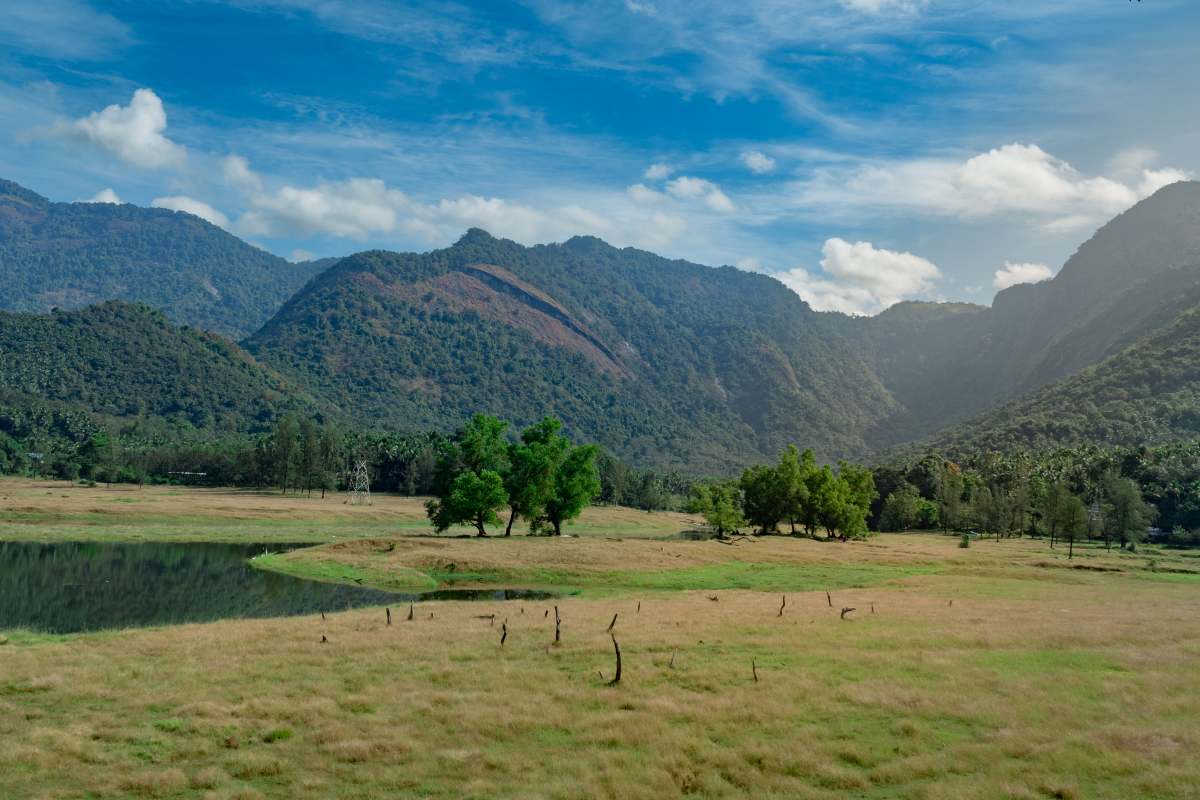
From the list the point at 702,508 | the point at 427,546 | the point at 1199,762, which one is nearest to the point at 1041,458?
the point at 702,508

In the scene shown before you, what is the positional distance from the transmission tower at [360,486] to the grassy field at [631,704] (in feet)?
382

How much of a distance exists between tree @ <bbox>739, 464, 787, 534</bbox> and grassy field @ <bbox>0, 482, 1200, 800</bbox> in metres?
69.9

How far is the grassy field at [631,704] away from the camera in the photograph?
58.6 feet

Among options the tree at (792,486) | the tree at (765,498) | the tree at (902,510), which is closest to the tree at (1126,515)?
the tree at (902,510)

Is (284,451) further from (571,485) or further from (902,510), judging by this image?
(902,510)

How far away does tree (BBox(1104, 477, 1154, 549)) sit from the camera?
107m

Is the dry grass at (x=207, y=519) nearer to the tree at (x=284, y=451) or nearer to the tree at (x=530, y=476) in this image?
the tree at (x=284, y=451)

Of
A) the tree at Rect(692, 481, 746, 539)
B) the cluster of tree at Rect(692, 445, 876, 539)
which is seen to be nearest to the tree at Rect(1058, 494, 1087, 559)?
the cluster of tree at Rect(692, 445, 876, 539)

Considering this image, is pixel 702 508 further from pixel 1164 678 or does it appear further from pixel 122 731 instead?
pixel 122 731

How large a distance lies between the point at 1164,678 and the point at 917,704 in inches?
373

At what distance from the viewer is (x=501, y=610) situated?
46406 mm

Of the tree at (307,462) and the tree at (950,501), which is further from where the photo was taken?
the tree at (307,462)

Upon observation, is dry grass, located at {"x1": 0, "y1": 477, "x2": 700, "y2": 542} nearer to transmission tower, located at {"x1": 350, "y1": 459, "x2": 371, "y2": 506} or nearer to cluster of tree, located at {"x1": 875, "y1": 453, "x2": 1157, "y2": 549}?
transmission tower, located at {"x1": 350, "y1": 459, "x2": 371, "y2": 506}

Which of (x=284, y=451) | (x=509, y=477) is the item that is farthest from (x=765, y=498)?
(x=284, y=451)
